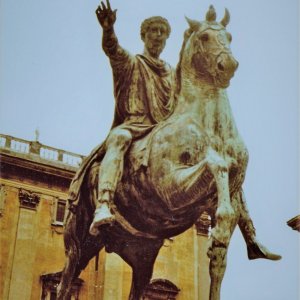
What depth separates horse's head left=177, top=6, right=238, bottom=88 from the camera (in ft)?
22.3

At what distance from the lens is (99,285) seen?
101ft

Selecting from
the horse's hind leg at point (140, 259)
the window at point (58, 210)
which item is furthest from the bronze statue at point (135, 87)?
the window at point (58, 210)

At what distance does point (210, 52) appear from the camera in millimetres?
6863

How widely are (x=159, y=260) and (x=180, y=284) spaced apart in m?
1.43

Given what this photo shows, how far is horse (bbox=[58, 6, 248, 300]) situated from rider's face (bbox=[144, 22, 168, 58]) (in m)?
0.60

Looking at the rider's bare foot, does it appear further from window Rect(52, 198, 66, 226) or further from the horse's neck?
window Rect(52, 198, 66, 226)

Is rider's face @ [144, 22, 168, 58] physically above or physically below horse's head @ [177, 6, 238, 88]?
above

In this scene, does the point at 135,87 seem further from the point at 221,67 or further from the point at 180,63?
the point at 221,67

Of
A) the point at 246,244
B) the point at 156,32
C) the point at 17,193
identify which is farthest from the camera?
Result: the point at 17,193

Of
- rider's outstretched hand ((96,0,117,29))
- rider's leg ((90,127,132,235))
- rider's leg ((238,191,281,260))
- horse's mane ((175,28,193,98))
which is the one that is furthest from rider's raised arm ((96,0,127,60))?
rider's leg ((238,191,281,260))

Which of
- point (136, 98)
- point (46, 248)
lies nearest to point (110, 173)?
point (136, 98)

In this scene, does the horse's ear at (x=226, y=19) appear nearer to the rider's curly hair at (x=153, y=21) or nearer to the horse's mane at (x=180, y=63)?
the horse's mane at (x=180, y=63)

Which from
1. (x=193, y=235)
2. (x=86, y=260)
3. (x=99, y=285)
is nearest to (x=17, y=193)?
(x=99, y=285)

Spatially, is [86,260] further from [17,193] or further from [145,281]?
[17,193]
